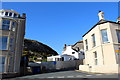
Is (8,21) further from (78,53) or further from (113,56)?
(78,53)

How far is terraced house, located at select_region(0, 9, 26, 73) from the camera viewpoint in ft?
56.2

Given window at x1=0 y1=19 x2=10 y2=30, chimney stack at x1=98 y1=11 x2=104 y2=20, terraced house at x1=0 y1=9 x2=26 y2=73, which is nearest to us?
terraced house at x1=0 y1=9 x2=26 y2=73

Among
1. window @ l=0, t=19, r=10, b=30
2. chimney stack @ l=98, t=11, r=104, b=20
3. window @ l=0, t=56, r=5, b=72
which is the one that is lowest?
window @ l=0, t=56, r=5, b=72

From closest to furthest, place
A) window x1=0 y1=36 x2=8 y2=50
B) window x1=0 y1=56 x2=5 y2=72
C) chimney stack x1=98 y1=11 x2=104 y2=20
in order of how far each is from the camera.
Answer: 1. window x1=0 y1=56 x2=5 y2=72
2. window x1=0 y1=36 x2=8 y2=50
3. chimney stack x1=98 y1=11 x2=104 y2=20

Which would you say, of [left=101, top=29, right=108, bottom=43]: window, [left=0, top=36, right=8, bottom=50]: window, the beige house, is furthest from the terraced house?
[left=101, top=29, right=108, bottom=43]: window

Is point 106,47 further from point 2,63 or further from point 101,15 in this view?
point 2,63

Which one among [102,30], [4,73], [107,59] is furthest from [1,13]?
[107,59]

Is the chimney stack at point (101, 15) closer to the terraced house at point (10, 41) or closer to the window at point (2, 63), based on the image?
the terraced house at point (10, 41)

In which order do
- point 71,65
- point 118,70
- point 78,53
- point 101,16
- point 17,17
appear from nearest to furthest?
point 118,70 → point 17,17 → point 101,16 → point 71,65 → point 78,53

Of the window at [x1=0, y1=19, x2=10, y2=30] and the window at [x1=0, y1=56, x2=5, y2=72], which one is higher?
the window at [x1=0, y1=19, x2=10, y2=30]

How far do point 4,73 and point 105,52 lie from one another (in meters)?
14.5

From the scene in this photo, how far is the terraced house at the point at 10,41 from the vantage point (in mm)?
17141

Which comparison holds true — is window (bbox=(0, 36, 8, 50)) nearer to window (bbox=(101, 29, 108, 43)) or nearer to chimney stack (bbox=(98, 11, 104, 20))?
window (bbox=(101, 29, 108, 43))

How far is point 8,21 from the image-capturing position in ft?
62.3
